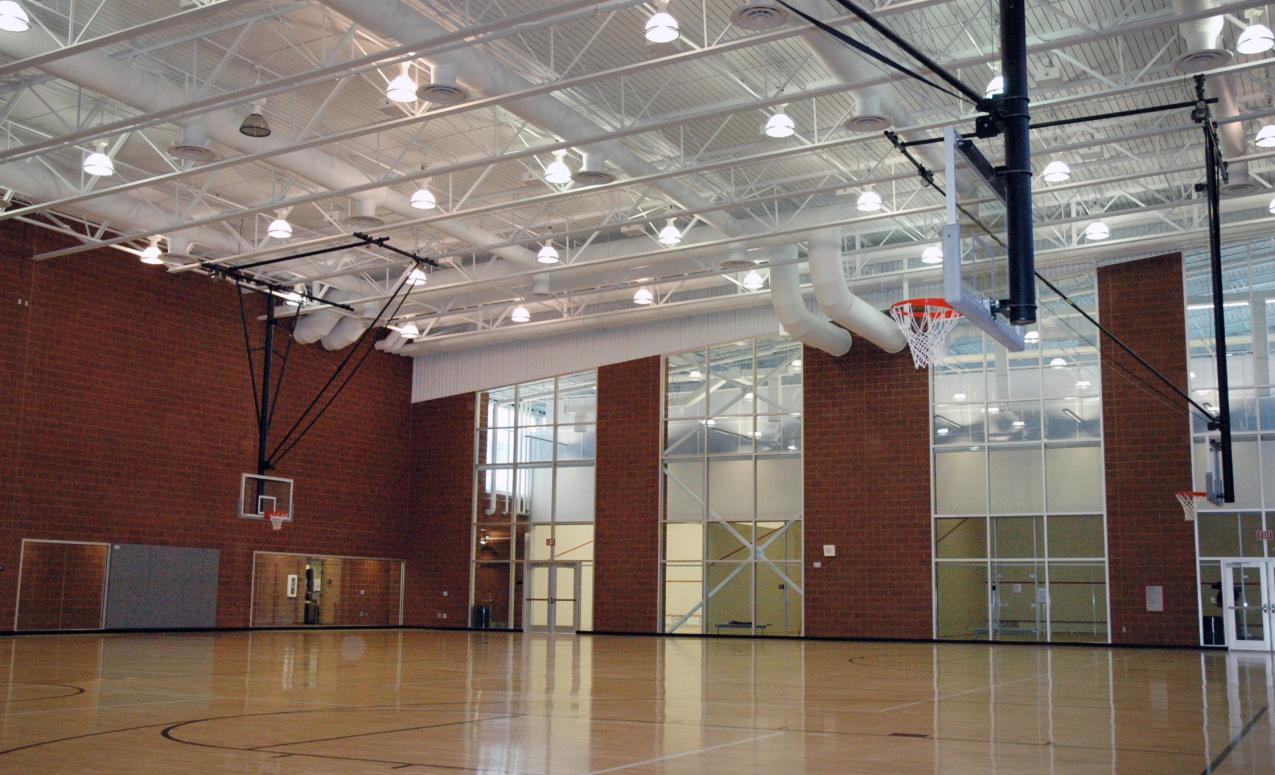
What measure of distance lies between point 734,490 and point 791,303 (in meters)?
8.90

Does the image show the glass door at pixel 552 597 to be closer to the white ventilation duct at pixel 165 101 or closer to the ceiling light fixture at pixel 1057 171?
the white ventilation duct at pixel 165 101

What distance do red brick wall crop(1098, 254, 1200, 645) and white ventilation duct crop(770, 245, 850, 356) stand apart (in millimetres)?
8256

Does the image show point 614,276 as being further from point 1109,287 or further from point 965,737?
point 965,737

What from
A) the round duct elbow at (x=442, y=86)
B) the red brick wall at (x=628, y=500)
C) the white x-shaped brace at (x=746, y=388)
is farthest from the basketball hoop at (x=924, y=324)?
the red brick wall at (x=628, y=500)

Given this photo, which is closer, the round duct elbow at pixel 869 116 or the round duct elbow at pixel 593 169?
the round duct elbow at pixel 869 116

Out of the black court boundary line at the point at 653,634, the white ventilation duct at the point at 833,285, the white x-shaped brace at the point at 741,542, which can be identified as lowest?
the black court boundary line at the point at 653,634

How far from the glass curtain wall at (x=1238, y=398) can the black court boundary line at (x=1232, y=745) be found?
19.5 meters

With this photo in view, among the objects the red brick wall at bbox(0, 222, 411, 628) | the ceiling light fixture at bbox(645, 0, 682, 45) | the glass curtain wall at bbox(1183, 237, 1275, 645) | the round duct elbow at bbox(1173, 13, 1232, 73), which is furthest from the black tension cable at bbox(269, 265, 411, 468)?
the glass curtain wall at bbox(1183, 237, 1275, 645)

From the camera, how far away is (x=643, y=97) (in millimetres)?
23938

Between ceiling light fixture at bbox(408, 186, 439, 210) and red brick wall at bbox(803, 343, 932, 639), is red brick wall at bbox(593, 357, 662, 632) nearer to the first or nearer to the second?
red brick wall at bbox(803, 343, 932, 639)

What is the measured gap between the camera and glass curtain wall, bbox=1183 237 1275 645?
31672 mm

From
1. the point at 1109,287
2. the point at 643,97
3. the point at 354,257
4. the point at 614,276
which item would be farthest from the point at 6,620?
the point at 1109,287

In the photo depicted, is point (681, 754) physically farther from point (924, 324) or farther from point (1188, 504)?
point (1188, 504)

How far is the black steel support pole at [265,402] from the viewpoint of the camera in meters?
34.3
